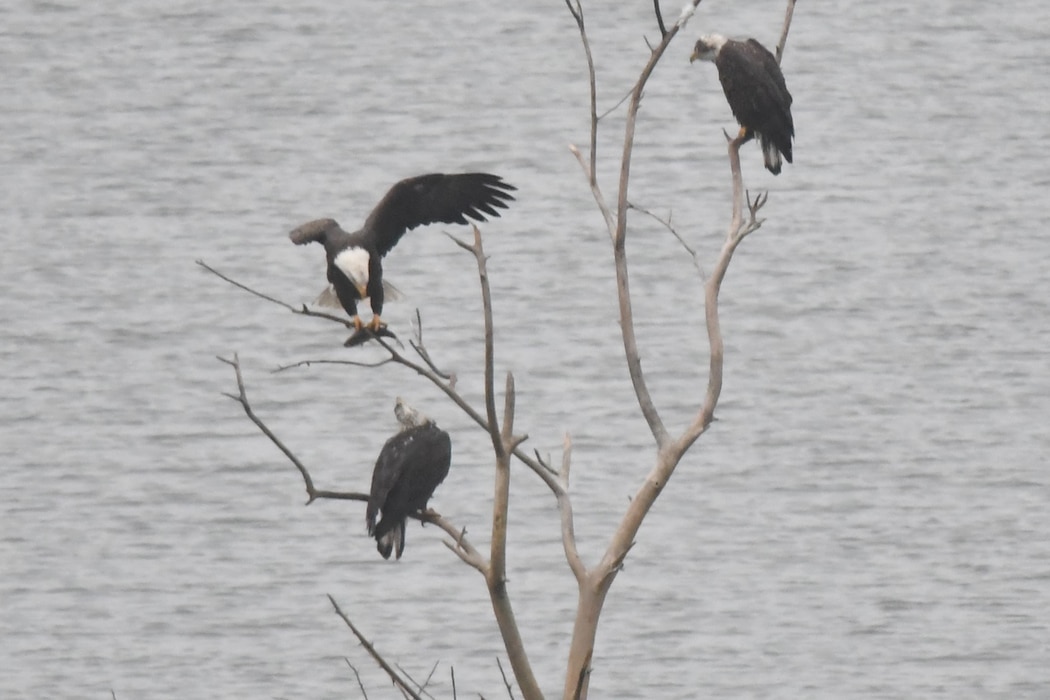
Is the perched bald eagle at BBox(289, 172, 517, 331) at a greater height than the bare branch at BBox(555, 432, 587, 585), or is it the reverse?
the perched bald eagle at BBox(289, 172, 517, 331)

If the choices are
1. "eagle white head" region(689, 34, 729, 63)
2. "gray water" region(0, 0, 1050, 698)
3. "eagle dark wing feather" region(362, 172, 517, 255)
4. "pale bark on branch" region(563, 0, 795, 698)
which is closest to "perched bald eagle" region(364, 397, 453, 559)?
"eagle dark wing feather" region(362, 172, 517, 255)

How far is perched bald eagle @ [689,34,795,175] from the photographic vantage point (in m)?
7.58

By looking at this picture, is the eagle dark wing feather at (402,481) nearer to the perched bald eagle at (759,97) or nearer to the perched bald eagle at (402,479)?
the perched bald eagle at (402,479)

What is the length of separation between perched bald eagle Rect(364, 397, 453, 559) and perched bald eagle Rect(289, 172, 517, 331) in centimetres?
52

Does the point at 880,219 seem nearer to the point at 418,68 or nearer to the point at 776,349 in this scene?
the point at 776,349

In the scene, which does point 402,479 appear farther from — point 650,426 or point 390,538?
point 650,426

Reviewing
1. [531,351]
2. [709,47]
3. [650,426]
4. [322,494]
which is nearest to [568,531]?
[650,426]

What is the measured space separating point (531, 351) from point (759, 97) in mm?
9005

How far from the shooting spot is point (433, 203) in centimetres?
739

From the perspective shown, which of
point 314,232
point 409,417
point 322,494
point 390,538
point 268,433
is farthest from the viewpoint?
point 409,417

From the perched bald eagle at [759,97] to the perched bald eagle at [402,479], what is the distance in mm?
1606

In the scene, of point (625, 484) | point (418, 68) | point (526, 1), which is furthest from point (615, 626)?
point (526, 1)

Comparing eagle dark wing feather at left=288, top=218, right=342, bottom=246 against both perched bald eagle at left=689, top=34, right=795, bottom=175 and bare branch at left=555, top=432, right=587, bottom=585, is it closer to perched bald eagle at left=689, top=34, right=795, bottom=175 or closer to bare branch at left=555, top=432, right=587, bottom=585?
perched bald eagle at left=689, top=34, right=795, bottom=175

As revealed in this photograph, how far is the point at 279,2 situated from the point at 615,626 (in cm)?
1290
